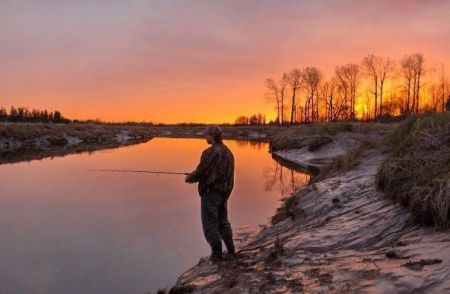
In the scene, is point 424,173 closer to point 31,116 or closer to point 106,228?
point 106,228

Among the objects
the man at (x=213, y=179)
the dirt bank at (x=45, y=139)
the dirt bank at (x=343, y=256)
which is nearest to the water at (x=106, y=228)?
the man at (x=213, y=179)

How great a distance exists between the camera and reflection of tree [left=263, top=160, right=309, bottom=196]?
64.0 feet

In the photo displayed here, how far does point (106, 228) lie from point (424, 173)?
747cm

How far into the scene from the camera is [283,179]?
22.6 metres

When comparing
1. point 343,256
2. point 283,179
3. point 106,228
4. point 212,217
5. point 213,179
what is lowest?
point 106,228

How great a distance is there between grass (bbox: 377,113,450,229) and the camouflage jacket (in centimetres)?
291

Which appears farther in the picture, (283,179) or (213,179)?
(283,179)

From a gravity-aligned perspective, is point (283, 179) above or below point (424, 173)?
below

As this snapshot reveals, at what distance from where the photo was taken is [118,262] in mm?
9227

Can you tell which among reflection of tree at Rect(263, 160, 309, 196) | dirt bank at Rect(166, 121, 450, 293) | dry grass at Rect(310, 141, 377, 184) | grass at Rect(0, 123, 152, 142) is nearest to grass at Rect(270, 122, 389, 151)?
reflection of tree at Rect(263, 160, 309, 196)

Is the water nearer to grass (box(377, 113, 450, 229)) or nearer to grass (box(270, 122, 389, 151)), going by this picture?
grass (box(377, 113, 450, 229))

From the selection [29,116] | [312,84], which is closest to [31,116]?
[29,116]

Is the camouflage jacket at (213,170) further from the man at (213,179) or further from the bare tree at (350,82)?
the bare tree at (350,82)

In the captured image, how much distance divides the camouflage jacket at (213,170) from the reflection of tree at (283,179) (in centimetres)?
1020
